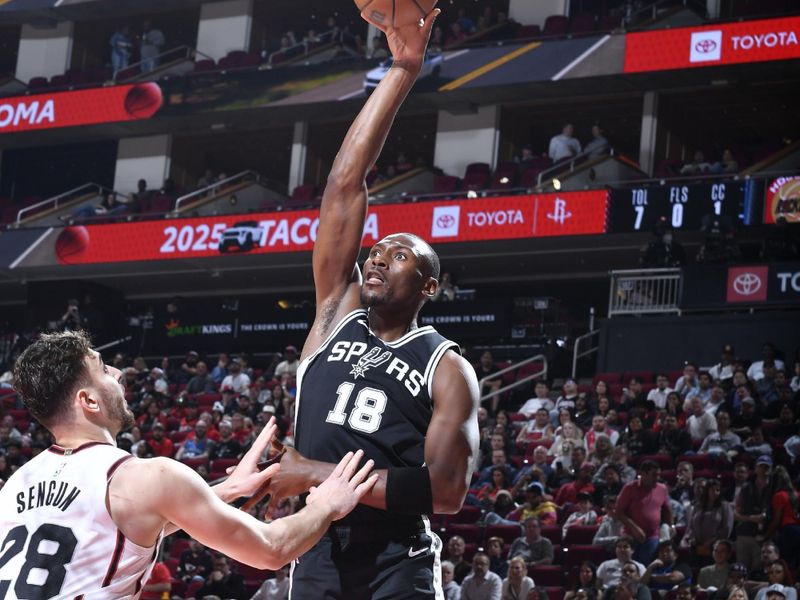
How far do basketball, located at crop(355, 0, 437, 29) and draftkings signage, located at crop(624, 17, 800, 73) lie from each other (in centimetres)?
1719

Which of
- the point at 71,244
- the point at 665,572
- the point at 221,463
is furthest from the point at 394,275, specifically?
the point at 71,244

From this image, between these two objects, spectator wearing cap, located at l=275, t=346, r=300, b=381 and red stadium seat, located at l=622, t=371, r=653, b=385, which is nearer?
Result: red stadium seat, located at l=622, t=371, r=653, b=385

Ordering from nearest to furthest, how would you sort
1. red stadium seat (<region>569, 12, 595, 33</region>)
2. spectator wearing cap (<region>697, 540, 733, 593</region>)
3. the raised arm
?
the raised arm, spectator wearing cap (<region>697, 540, 733, 593</region>), red stadium seat (<region>569, 12, 595, 33</region>)

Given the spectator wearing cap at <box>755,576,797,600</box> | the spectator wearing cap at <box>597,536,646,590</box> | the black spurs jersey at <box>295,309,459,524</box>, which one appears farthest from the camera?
the spectator wearing cap at <box>597,536,646,590</box>

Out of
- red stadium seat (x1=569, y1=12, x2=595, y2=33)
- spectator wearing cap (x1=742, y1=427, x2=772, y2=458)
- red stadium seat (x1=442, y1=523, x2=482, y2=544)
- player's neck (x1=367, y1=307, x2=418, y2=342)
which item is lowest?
red stadium seat (x1=442, y1=523, x2=482, y2=544)

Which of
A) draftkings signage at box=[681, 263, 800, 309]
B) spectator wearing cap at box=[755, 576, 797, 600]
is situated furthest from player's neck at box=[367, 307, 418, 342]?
draftkings signage at box=[681, 263, 800, 309]

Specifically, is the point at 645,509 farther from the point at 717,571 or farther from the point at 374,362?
the point at 374,362

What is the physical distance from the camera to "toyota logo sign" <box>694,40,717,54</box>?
2192cm

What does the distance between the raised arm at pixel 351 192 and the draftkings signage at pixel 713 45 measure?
56.5ft

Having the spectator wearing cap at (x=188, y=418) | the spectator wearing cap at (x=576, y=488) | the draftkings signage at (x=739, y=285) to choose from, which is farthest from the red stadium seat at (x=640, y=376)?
the spectator wearing cap at (x=188, y=418)

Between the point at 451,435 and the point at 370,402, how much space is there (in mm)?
324

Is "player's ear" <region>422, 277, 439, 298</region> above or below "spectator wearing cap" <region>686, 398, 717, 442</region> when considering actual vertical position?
below

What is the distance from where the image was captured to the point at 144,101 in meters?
26.5

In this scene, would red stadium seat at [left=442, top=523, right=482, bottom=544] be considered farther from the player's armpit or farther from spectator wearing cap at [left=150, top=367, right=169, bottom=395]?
the player's armpit
